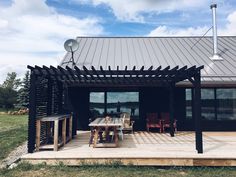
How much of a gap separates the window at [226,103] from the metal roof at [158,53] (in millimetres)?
1030

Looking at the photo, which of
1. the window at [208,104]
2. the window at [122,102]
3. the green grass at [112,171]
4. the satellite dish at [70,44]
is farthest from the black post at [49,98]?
the window at [208,104]

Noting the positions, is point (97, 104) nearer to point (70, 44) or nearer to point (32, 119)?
point (70, 44)

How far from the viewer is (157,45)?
515 inches

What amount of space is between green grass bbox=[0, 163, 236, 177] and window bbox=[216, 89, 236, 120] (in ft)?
17.7

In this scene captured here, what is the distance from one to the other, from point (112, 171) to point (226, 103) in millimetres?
7342

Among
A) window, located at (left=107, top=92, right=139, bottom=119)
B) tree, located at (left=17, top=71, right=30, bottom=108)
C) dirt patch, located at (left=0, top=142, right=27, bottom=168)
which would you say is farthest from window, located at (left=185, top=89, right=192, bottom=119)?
tree, located at (left=17, top=71, right=30, bottom=108)

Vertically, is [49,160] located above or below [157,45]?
below

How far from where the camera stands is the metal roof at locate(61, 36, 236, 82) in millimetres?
9930

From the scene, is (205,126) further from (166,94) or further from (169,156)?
(169,156)

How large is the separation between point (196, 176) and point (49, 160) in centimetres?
342

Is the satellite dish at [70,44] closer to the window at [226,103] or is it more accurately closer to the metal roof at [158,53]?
the metal roof at [158,53]

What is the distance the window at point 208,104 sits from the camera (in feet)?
32.6

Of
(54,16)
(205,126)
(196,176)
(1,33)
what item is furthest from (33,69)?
(1,33)

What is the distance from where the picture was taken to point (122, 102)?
10.1m
